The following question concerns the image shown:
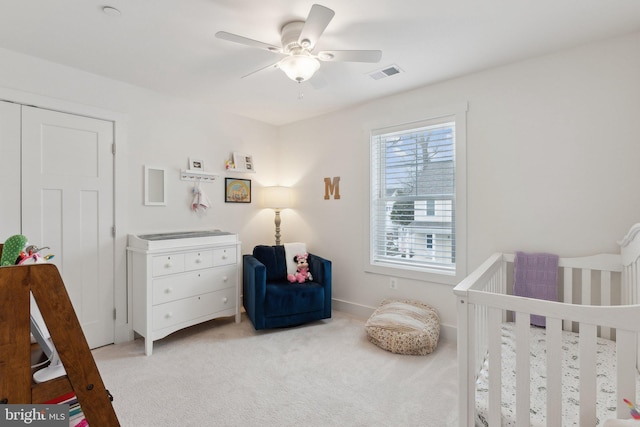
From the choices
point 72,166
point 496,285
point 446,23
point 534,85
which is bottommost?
point 496,285

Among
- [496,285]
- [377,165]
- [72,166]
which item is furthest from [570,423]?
[72,166]

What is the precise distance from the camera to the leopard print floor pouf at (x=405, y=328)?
2500mm

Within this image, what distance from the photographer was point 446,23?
1.91m

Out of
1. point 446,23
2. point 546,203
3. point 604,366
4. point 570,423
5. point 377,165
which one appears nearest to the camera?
point 570,423

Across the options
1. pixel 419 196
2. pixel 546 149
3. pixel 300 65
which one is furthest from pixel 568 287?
pixel 300 65

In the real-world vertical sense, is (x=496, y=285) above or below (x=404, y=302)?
above

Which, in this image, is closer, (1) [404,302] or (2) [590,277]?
(2) [590,277]

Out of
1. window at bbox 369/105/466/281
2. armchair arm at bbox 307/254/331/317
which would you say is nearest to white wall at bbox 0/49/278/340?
armchair arm at bbox 307/254/331/317

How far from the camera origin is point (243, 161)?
12.2ft

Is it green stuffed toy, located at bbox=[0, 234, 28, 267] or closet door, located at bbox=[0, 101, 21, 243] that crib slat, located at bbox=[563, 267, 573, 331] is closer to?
green stuffed toy, located at bbox=[0, 234, 28, 267]

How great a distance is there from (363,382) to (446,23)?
2.36 metres

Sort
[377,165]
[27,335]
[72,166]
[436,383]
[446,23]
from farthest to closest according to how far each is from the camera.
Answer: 1. [377,165]
2. [72,166]
3. [436,383]
4. [446,23]
5. [27,335]

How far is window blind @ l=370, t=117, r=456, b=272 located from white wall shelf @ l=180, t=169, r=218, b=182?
5.76ft

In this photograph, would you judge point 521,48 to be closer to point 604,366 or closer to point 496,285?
point 496,285
